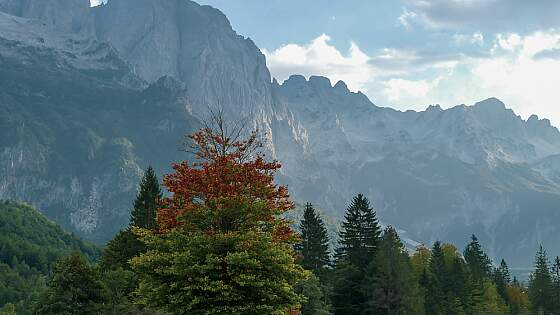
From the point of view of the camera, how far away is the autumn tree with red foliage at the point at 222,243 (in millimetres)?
26766

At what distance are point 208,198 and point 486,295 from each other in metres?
89.8

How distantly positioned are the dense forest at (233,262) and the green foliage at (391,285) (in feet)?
0.44

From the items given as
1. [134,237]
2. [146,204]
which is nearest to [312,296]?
[134,237]

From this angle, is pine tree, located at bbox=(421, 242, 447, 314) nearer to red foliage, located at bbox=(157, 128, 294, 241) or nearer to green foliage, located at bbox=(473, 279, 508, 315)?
green foliage, located at bbox=(473, 279, 508, 315)

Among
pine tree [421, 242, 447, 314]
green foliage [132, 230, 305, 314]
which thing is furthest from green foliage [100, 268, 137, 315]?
pine tree [421, 242, 447, 314]

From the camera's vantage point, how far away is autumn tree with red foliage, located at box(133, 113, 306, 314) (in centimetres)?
2677

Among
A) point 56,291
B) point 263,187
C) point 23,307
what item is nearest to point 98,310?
point 56,291

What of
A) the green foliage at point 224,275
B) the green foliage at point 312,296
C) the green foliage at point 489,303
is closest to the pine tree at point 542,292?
the green foliage at point 489,303

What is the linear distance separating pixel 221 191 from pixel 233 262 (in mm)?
4407

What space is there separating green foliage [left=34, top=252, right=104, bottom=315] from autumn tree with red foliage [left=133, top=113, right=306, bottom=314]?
17.4 m

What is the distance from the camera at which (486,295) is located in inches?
4161

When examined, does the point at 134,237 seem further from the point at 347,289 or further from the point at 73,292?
the point at 347,289

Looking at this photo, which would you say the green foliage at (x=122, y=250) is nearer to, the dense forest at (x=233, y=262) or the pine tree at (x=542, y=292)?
the dense forest at (x=233, y=262)

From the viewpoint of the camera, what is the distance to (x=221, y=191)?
29.3m
